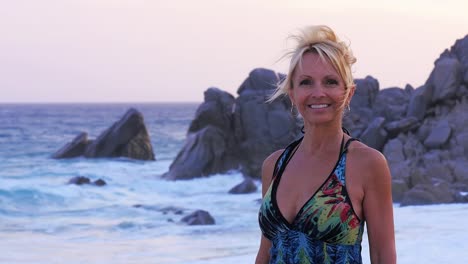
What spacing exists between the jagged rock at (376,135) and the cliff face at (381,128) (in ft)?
0.11

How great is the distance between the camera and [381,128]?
28281 mm

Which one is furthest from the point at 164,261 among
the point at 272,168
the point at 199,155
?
the point at 199,155

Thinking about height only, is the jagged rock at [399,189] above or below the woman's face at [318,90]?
below

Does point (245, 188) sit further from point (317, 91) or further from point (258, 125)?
point (317, 91)

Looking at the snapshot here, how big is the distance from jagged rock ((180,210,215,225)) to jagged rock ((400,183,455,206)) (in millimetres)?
4441

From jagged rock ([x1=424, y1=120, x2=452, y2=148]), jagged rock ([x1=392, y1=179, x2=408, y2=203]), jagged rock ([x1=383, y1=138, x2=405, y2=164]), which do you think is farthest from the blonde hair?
jagged rock ([x1=424, y1=120, x2=452, y2=148])

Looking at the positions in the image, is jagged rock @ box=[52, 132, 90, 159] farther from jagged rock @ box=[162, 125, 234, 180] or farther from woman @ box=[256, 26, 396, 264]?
woman @ box=[256, 26, 396, 264]

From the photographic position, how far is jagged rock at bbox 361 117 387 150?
27984 millimetres

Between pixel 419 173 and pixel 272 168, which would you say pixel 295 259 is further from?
pixel 419 173

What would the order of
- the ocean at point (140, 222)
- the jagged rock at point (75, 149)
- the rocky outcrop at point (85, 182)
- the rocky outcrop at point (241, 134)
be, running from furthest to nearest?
the jagged rock at point (75, 149) → the rocky outcrop at point (241, 134) → the rocky outcrop at point (85, 182) → the ocean at point (140, 222)

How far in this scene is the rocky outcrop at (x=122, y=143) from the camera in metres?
43.9

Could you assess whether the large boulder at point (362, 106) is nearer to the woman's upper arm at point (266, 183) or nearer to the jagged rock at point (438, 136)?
the jagged rock at point (438, 136)

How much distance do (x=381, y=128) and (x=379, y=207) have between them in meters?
25.8

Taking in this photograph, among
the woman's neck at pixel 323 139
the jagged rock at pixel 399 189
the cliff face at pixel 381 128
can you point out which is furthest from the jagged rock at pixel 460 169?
the woman's neck at pixel 323 139
